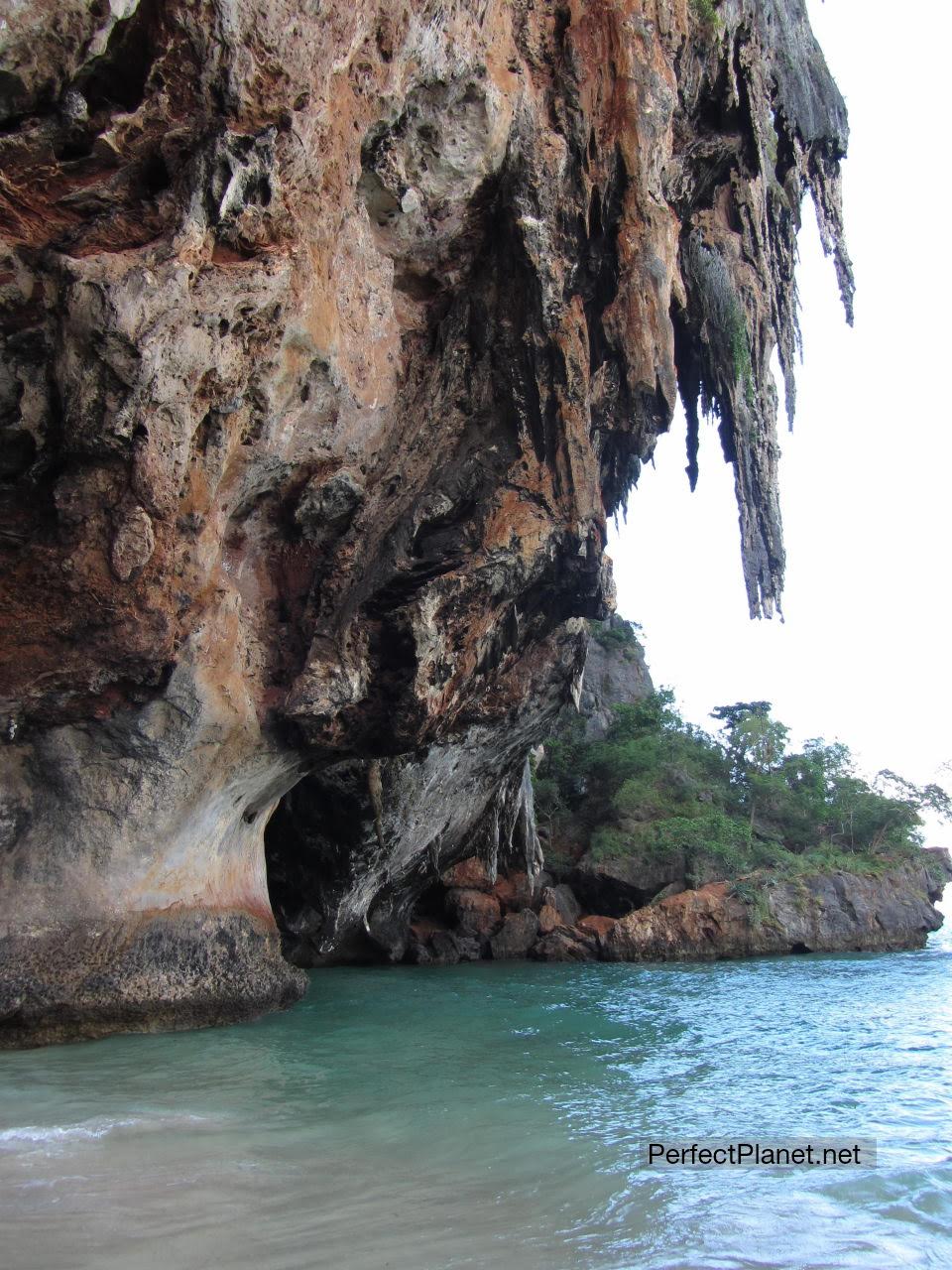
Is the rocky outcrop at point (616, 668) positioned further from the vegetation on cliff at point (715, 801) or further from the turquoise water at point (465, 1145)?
the turquoise water at point (465, 1145)

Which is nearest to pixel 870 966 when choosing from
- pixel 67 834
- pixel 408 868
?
pixel 408 868

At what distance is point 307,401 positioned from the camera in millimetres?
7406

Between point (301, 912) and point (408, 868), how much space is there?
5.64ft

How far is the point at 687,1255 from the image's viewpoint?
2.76 metres

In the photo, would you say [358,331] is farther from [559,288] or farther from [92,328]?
[92,328]

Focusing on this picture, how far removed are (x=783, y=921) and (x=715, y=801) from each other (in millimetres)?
8281

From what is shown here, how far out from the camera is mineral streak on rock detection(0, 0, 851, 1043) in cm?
580

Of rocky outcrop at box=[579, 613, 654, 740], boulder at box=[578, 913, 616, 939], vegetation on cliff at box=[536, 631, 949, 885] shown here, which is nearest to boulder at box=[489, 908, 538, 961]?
boulder at box=[578, 913, 616, 939]

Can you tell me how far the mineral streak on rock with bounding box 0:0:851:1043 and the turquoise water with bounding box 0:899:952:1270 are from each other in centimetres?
190

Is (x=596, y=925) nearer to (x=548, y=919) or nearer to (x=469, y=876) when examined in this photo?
(x=548, y=919)

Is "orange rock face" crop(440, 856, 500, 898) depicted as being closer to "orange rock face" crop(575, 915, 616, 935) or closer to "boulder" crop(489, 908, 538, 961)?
"boulder" crop(489, 908, 538, 961)

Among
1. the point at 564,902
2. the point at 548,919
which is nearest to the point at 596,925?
the point at 548,919

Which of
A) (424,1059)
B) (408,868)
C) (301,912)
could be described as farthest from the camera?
(408,868)

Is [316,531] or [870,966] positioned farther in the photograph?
[870,966]
